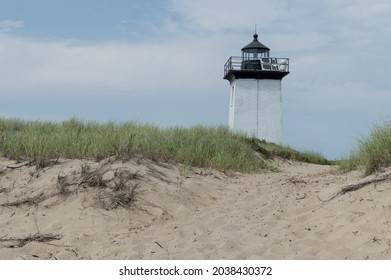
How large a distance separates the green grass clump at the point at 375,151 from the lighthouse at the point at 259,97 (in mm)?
18526

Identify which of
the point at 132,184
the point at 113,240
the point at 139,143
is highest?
A: the point at 139,143

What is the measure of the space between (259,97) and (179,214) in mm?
20631

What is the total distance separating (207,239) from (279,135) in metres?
21.7

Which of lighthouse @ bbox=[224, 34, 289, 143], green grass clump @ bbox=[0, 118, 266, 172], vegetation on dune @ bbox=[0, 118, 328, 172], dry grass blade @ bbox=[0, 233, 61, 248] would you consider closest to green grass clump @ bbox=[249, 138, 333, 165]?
vegetation on dune @ bbox=[0, 118, 328, 172]

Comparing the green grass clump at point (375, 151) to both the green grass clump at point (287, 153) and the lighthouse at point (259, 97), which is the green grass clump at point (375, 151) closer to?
the green grass clump at point (287, 153)

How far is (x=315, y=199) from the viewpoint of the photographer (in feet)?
23.8

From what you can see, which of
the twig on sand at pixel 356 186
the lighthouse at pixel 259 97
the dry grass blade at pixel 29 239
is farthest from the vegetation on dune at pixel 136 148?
the lighthouse at pixel 259 97

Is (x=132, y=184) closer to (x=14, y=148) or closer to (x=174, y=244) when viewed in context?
(x=174, y=244)

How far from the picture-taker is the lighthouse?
1066 inches

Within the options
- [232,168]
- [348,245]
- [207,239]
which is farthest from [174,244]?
[232,168]

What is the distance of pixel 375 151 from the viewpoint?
7.30 metres

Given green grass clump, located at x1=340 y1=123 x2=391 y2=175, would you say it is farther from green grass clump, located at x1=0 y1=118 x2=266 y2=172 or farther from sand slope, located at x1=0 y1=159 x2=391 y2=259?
green grass clump, located at x1=0 y1=118 x2=266 y2=172

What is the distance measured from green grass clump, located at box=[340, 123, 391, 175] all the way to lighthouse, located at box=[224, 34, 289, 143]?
729 inches

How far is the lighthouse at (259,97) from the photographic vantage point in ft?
88.8
